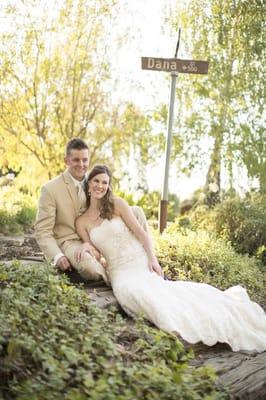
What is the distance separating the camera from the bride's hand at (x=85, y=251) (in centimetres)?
611

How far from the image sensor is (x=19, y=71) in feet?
47.3

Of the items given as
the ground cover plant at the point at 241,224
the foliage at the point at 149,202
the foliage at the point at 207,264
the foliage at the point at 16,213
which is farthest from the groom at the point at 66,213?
the foliage at the point at 149,202

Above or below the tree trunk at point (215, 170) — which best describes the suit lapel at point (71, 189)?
above

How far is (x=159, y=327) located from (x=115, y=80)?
1053 centimetres

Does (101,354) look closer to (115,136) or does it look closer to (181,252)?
(181,252)

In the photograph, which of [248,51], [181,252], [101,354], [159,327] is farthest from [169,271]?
[248,51]

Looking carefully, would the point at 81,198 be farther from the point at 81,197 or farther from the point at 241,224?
the point at 241,224

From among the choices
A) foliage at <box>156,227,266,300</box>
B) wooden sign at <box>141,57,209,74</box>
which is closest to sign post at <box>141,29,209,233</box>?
wooden sign at <box>141,57,209,74</box>

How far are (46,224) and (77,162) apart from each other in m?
0.68

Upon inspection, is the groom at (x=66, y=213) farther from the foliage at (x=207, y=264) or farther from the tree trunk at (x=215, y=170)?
the tree trunk at (x=215, y=170)

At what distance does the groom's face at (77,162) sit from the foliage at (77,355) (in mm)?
1590

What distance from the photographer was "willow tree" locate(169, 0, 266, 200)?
14.2 meters

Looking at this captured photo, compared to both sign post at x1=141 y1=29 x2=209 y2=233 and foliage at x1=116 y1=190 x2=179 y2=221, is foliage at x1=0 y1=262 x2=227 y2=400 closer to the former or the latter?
sign post at x1=141 y1=29 x2=209 y2=233

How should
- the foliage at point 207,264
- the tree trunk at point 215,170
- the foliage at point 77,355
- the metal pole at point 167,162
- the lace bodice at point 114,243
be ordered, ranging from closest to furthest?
1. the foliage at point 77,355
2. the lace bodice at point 114,243
3. the foliage at point 207,264
4. the metal pole at point 167,162
5. the tree trunk at point 215,170
